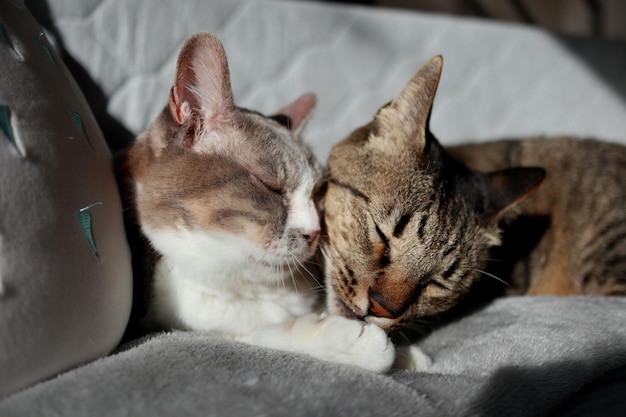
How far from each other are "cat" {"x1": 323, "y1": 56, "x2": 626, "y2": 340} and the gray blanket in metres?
0.18

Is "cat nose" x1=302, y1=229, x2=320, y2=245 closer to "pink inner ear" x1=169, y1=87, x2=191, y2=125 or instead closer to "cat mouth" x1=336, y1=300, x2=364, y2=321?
"cat mouth" x1=336, y1=300, x2=364, y2=321

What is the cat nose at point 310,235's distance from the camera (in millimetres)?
1064

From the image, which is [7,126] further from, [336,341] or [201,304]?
[336,341]

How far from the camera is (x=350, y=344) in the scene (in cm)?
100

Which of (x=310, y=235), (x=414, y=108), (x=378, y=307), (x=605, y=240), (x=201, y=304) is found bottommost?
(x=201, y=304)

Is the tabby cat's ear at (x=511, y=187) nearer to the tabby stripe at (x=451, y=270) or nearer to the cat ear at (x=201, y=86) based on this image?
the tabby stripe at (x=451, y=270)

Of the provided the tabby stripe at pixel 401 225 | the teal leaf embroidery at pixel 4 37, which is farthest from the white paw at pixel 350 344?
the teal leaf embroidery at pixel 4 37

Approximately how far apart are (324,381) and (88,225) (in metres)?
0.49

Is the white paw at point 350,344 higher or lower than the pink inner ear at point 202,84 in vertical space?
lower

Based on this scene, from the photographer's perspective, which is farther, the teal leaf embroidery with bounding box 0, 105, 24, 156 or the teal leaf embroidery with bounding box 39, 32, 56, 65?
the teal leaf embroidery with bounding box 39, 32, 56, 65

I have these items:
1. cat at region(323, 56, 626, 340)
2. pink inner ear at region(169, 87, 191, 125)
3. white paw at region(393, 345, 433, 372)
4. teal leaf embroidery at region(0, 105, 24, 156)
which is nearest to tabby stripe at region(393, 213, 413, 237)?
cat at region(323, 56, 626, 340)

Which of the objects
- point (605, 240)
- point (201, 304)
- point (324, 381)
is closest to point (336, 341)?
point (324, 381)

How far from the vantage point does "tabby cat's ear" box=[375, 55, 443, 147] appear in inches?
45.4

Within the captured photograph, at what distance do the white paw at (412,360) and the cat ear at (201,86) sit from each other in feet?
2.00
